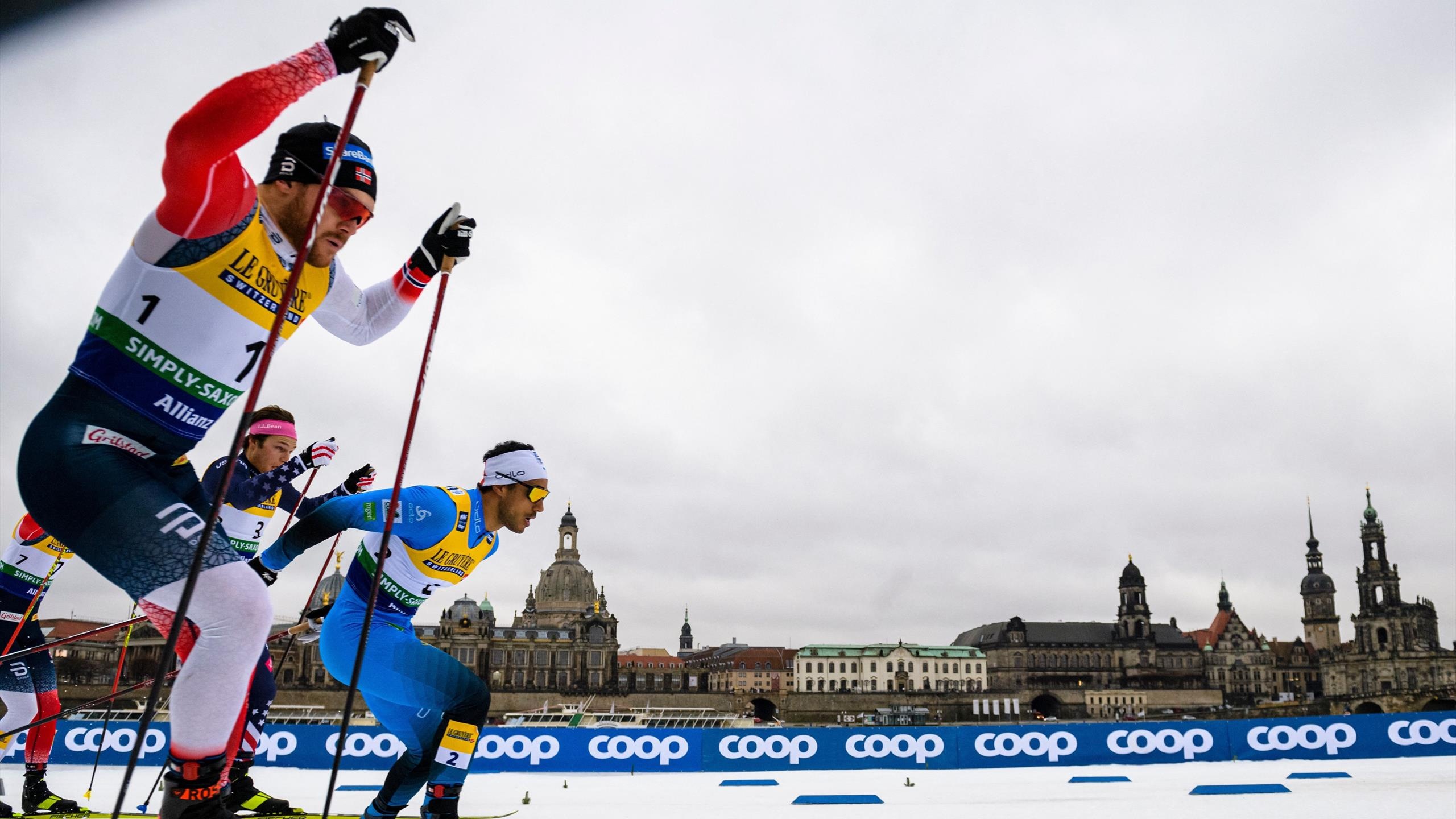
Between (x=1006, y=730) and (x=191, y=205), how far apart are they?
19.9 meters

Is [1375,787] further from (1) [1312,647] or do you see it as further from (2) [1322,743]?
(1) [1312,647]

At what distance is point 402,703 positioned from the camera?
4.78m

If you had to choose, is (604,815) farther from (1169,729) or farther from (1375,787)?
(1169,729)

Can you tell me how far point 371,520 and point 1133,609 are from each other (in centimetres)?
15943

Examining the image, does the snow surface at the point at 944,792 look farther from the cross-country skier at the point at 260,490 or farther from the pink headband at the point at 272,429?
the pink headband at the point at 272,429

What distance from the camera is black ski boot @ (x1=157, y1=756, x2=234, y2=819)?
8.46 ft

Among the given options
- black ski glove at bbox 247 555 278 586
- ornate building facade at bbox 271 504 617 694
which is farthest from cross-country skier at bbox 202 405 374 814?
ornate building facade at bbox 271 504 617 694

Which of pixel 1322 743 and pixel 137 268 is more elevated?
pixel 137 268

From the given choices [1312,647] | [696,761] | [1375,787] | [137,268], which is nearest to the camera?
[137,268]

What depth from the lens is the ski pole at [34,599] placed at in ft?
22.8

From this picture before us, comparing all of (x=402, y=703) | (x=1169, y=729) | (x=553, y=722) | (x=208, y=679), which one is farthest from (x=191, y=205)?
(x=553, y=722)

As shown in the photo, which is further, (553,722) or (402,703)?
(553,722)

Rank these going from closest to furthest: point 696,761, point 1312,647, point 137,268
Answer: point 137,268, point 696,761, point 1312,647

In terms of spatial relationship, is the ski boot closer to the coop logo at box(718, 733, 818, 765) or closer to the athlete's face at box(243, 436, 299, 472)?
the athlete's face at box(243, 436, 299, 472)
